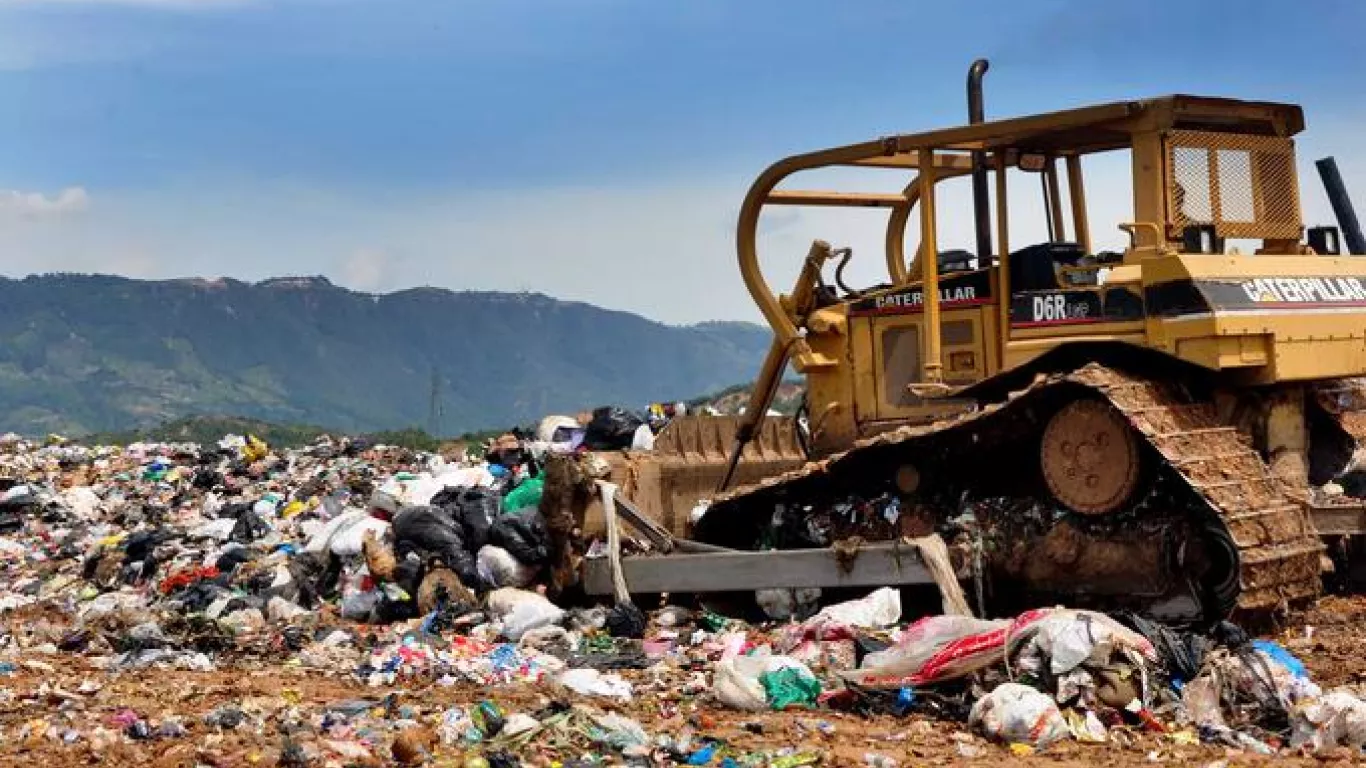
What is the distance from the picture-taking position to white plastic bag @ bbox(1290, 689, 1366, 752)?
5.72 meters

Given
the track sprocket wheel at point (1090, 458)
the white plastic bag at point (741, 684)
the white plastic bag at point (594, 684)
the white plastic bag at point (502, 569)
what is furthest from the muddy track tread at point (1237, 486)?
the white plastic bag at point (502, 569)

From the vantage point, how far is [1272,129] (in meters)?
8.55

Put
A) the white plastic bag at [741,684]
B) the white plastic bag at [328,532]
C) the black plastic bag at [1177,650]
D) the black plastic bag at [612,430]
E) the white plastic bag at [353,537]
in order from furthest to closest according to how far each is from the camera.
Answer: the black plastic bag at [612,430], the white plastic bag at [328,532], the white plastic bag at [353,537], the white plastic bag at [741,684], the black plastic bag at [1177,650]

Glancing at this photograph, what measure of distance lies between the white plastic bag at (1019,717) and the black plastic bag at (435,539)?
12.4 ft

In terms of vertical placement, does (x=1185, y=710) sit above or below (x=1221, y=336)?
below

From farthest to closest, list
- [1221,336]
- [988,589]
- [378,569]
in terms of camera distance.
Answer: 1. [378,569]
2. [988,589]
3. [1221,336]

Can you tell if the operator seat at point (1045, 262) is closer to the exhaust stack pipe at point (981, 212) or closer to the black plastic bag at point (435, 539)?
the exhaust stack pipe at point (981, 212)

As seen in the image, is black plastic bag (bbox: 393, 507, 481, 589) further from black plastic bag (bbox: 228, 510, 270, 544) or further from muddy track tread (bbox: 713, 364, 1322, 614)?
black plastic bag (bbox: 228, 510, 270, 544)

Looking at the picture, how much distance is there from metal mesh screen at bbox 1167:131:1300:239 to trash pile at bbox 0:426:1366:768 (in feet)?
6.44

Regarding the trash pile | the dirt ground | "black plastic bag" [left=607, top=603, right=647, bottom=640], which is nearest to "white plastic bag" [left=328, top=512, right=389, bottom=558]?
the trash pile

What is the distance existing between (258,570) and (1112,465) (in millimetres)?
5360

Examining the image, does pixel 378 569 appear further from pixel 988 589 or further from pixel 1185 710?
pixel 1185 710

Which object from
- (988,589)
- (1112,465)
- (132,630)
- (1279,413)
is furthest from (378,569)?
(1279,413)

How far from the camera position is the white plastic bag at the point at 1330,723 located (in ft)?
18.8
